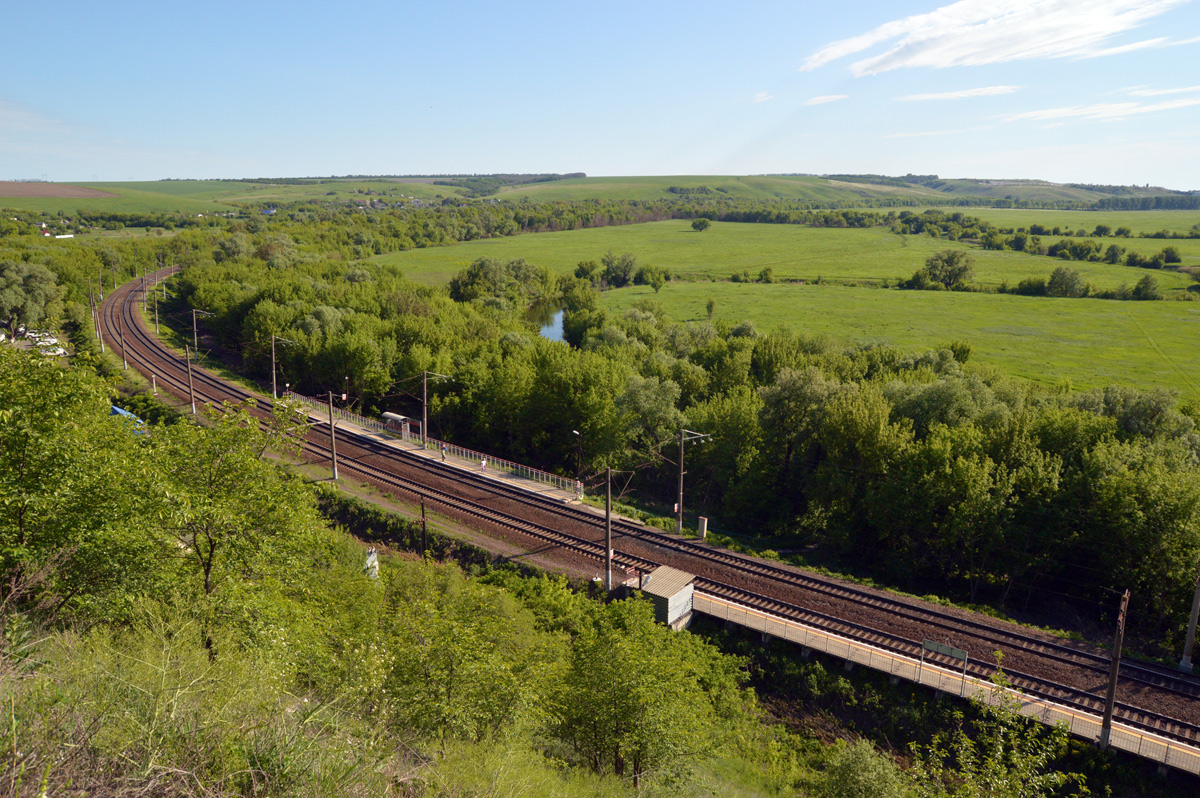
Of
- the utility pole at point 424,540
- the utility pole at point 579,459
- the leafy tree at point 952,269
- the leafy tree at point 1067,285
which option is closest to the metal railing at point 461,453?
the utility pole at point 579,459

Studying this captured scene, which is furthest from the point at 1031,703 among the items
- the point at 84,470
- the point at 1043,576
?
the point at 84,470

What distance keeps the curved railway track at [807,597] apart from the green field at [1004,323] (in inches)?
2113

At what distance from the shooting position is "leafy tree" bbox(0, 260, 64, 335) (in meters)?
83.5

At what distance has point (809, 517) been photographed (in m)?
40.6

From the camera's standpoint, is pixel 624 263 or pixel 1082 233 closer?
pixel 624 263

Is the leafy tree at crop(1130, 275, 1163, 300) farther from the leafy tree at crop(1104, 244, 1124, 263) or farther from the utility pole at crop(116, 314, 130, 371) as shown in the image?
the utility pole at crop(116, 314, 130, 371)

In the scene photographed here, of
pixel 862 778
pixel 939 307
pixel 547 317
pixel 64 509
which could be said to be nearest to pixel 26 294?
pixel 547 317

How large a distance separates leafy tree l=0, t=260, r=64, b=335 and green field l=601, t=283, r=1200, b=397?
8217 centimetres

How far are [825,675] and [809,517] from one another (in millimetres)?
14492

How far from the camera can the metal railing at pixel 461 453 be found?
4722 cm

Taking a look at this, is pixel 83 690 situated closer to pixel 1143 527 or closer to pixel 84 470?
pixel 84 470

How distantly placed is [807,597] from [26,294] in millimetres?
104453

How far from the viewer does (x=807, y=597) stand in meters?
32.0

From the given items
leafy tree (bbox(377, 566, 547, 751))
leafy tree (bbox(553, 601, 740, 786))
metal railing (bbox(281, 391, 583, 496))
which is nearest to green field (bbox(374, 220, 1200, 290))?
metal railing (bbox(281, 391, 583, 496))
